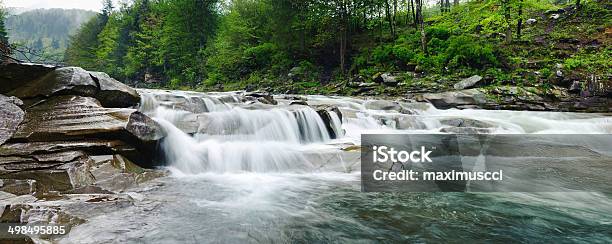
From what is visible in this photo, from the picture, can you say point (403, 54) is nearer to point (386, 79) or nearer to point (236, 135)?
point (386, 79)

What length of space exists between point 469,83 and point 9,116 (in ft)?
51.0

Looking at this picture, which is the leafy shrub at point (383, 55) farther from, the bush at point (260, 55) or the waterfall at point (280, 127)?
the bush at point (260, 55)

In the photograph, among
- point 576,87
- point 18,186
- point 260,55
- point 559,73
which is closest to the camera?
point 18,186

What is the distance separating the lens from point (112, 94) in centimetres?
713

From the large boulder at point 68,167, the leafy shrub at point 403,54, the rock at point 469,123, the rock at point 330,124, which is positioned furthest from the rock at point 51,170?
the leafy shrub at point 403,54

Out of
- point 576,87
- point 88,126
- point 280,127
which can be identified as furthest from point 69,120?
point 576,87

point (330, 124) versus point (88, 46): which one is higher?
point (88, 46)

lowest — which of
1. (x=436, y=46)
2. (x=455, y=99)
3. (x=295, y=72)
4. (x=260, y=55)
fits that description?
(x=455, y=99)

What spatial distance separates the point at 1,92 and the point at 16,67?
1.66 feet

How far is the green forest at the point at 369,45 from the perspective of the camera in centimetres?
1606

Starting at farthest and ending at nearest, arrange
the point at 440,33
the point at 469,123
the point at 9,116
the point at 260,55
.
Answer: the point at 260,55
the point at 440,33
the point at 469,123
the point at 9,116

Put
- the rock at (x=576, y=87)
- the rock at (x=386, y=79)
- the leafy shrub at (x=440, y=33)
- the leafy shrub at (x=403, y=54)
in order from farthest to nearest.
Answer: the leafy shrub at (x=440, y=33) → the leafy shrub at (x=403, y=54) → the rock at (x=386, y=79) → the rock at (x=576, y=87)

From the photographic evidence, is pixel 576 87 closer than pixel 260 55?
Yes

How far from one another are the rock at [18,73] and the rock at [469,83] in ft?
48.3
